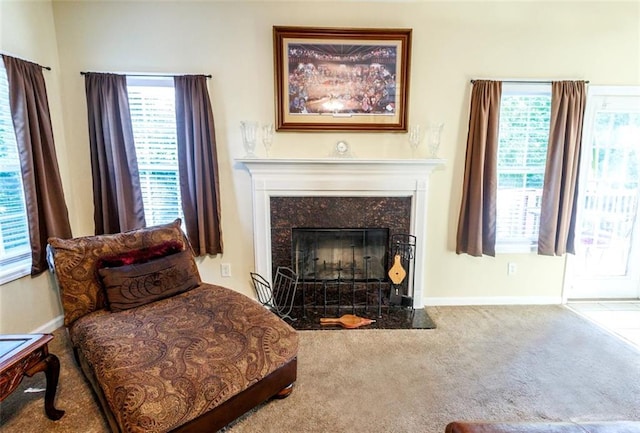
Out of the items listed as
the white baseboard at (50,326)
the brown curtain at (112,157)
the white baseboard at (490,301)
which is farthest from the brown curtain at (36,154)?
the white baseboard at (490,301)

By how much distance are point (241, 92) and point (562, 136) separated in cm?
280

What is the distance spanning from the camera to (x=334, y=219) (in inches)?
119

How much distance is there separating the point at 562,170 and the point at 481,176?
706mm

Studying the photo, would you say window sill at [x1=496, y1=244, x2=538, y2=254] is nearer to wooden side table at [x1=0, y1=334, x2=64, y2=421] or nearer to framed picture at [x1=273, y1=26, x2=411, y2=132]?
framed picture at [x1=273, y1=26, x2=411, y2=132]

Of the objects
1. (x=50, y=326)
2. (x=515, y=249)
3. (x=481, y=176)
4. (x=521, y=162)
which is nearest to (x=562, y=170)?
(x=521, y=162)

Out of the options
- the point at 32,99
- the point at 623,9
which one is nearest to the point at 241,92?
the point at 32,99

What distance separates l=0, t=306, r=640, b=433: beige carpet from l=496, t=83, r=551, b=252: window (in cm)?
84

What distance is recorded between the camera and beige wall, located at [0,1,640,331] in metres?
2.75

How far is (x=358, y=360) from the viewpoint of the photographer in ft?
7.57

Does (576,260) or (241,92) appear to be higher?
(241,92)

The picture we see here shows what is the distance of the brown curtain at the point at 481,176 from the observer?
2820mm

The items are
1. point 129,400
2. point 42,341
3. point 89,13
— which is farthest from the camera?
point 89,13

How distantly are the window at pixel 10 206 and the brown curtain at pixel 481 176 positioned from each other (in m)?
3.57

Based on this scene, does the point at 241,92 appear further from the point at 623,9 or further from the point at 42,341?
the point at 623,9
